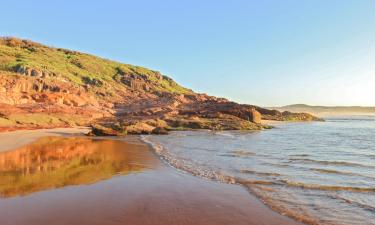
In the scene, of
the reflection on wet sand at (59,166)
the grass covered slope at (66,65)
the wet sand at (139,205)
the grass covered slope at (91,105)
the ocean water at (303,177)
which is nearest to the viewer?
the wet sand at (139,205)

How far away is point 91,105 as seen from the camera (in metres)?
36.8

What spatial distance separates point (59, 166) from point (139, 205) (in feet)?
16.3

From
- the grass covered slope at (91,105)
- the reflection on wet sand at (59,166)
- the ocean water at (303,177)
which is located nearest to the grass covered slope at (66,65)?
A: the grass covered slope at (91,105)

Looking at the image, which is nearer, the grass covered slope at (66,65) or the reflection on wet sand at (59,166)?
the reflection on wet sand at (59,166)

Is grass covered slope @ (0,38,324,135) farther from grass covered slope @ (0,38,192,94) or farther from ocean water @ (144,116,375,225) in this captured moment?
ocean water @ (144,116,375,225)

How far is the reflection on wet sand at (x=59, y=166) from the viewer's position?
25.8 feet

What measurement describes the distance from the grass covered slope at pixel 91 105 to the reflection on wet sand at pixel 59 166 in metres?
9.40

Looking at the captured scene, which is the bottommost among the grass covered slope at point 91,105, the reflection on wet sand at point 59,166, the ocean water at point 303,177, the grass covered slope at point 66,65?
the ocean water at point 303,177

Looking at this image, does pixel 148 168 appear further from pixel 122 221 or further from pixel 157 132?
pixel 157 132

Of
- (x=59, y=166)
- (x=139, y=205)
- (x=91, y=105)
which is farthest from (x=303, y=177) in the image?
(x=91, y=105)

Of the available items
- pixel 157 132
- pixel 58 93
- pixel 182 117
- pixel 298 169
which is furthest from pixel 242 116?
pixel 298 169

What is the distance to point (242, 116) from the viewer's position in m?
38.8

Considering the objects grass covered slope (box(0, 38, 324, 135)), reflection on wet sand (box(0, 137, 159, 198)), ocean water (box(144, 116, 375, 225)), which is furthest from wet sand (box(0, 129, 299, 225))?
grass covered slope (box(0, 38, 324, 135))

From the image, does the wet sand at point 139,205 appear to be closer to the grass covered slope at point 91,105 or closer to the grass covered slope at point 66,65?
the grass covered slope at point 91,105
